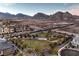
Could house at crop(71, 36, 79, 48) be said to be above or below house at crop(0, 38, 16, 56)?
above

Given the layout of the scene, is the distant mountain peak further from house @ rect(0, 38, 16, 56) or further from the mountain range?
house @ rect(0, 38, 16, 56)

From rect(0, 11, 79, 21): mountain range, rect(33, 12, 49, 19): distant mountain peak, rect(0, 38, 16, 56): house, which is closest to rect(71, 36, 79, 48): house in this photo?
rect(0, 11, 79, 21): mountain range

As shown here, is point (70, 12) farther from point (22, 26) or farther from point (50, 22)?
point (22, 26)

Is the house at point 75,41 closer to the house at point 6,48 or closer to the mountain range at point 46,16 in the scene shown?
the mountain range at point 46,16

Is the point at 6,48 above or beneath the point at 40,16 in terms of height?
beneath

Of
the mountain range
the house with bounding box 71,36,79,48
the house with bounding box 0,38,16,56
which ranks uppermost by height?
the mountain range

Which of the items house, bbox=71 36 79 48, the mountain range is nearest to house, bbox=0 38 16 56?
the mountain range

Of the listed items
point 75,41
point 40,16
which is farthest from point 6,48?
point 75,41

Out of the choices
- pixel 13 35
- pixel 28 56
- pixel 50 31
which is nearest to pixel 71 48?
pixel 50 31

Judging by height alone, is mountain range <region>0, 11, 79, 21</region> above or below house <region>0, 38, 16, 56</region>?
above

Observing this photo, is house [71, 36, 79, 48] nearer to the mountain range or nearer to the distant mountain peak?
the mountain range

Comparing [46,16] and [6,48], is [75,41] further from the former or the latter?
[6,48]
